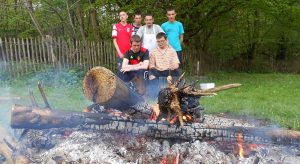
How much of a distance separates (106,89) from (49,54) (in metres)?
8.82

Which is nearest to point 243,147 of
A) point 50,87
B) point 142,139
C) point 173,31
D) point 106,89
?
point 142,139

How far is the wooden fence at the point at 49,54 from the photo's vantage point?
13664mm

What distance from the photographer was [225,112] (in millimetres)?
8398

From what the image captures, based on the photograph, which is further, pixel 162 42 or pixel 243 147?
pixel 162 42

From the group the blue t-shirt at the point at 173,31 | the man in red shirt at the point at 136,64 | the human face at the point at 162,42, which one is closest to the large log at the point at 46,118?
the man in red shirt at the point at 136,64

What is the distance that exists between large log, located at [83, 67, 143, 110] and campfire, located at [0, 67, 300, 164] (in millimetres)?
540

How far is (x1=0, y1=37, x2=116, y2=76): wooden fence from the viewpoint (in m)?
13.7

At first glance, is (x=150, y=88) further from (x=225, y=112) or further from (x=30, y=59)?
(x=30, y=59)

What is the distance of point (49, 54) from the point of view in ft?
46.5

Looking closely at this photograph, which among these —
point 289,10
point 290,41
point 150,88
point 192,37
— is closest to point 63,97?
point 150,88

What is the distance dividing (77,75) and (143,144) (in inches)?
354

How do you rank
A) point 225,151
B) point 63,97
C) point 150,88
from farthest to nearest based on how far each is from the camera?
point 63,97
point 150,88
point 225,151

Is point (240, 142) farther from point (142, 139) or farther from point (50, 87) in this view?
point (50, 87)

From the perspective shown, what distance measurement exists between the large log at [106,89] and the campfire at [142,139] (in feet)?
1.77
